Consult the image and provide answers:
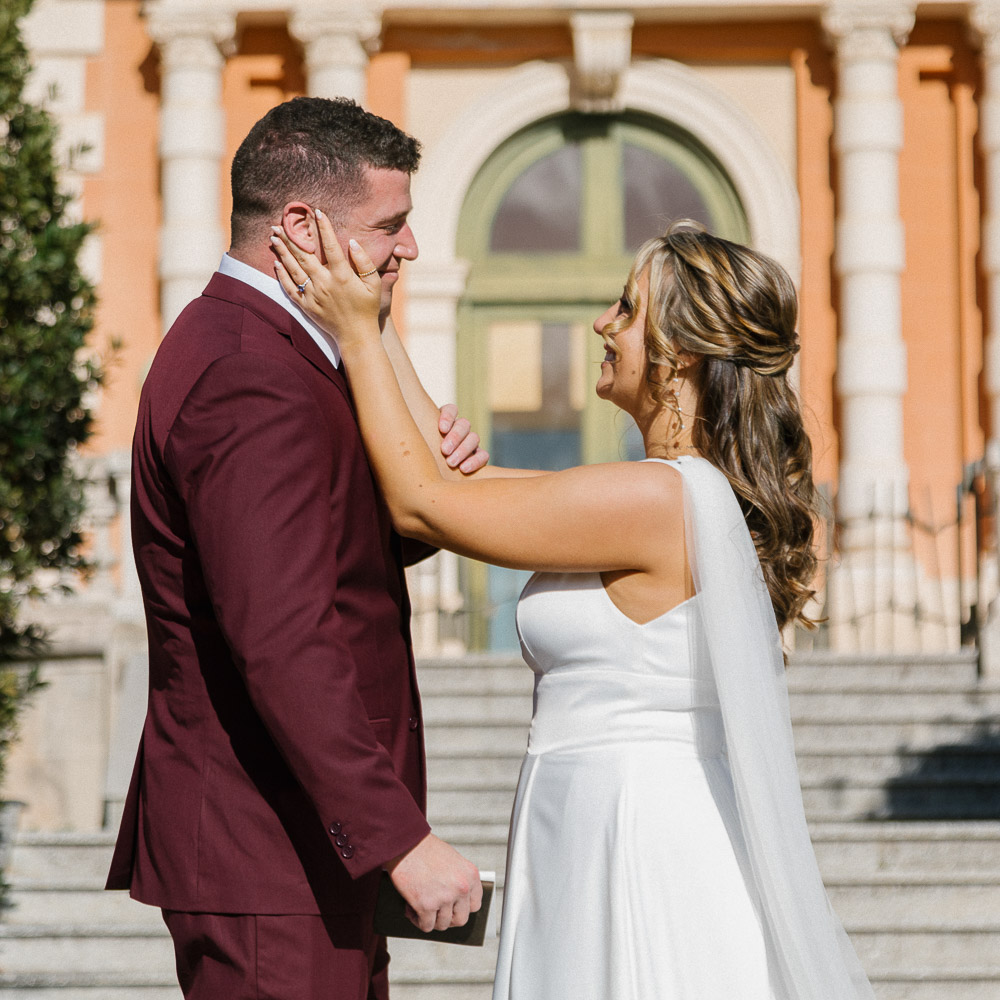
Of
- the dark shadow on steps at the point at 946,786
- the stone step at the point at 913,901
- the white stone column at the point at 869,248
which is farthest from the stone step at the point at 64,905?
the white stone column at the point at 869,248

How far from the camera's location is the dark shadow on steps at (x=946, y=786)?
5.88 meters

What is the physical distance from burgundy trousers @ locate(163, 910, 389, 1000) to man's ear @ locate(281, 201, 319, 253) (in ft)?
3.39

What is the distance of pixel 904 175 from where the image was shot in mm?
9617

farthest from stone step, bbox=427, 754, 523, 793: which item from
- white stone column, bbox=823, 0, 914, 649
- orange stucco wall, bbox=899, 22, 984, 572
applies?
orange stucco wall, bbox=899, 22, 984, 572

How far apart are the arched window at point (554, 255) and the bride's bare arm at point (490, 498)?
7424mm

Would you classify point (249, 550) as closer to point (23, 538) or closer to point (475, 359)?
point (23, 538)

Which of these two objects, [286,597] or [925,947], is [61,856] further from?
[286,597]

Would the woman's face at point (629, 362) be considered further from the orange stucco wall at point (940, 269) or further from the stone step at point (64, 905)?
the orange stucco wall at point (940, 269)

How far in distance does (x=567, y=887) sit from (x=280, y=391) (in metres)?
1.01

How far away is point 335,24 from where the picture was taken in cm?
923

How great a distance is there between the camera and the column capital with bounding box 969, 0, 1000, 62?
9227 mm

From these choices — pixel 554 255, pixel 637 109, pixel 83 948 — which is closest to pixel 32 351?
pixel 83 948

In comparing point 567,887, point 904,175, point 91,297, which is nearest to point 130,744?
point 91,297

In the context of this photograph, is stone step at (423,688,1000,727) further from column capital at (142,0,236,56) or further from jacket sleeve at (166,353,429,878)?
column capital at (142,0,236,56)
